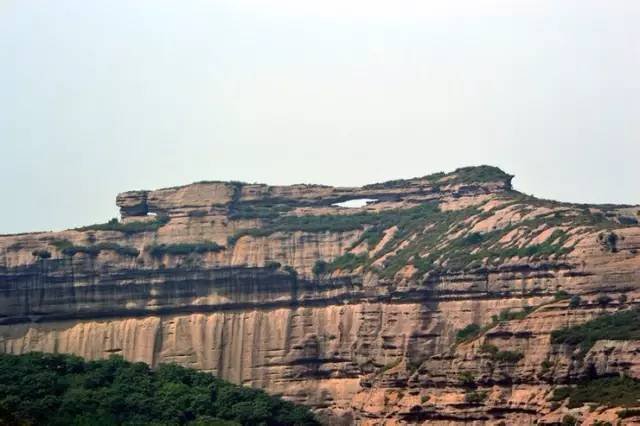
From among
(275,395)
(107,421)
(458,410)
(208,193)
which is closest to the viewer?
(458,410)

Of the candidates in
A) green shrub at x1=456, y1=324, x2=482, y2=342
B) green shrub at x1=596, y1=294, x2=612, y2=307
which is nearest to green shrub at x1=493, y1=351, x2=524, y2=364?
green shrub at x1=596, y1=294, x2=612, y2=307

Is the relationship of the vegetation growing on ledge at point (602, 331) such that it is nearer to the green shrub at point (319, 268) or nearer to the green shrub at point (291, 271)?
the green shrub at point (319, 268)

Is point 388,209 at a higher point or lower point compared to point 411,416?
higher

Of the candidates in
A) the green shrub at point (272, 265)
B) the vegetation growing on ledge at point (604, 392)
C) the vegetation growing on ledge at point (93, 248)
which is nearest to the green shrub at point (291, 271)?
the green shrub at point (272, 265)

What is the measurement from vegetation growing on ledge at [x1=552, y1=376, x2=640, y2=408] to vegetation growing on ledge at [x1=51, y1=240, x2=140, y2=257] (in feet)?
161

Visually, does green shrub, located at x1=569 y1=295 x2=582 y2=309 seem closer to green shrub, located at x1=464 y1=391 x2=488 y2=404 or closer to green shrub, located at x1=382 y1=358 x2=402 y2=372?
green shrub, located at x1=464 y1=391 x2=488 y2=404

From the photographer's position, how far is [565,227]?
148 meters

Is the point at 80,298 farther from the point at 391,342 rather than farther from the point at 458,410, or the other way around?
the point at 458,410

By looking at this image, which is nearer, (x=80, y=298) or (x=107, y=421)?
(x=107, y=421)

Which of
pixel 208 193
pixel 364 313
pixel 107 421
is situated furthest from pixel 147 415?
pixel 208 193

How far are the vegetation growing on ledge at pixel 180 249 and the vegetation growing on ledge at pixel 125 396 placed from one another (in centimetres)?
1037

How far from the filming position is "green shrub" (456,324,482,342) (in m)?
145

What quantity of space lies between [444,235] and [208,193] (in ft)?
57.0

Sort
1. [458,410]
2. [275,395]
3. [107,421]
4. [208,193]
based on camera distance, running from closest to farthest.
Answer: [458,410], [107,421], [275,395], [208,193]
